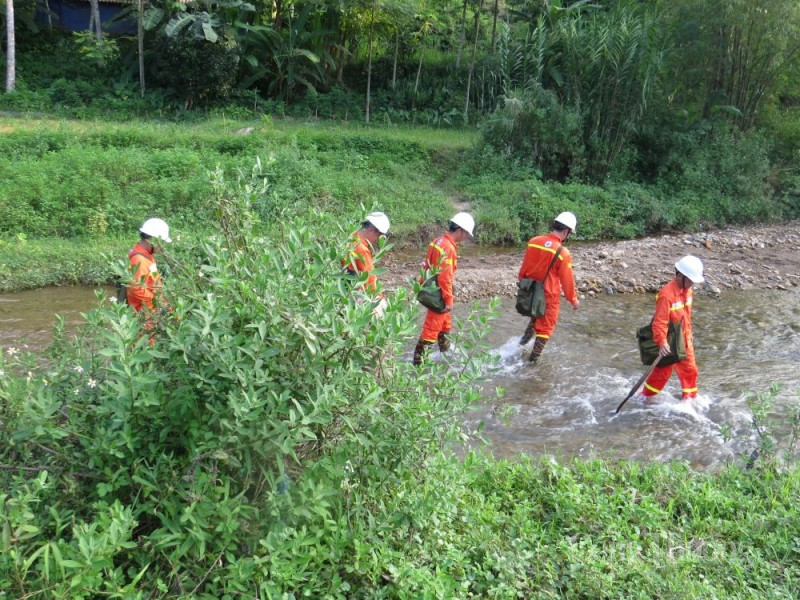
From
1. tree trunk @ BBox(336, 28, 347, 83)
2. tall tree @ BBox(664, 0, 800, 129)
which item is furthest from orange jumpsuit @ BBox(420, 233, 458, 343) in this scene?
tree trunk @ BBox(336, 28, 347, 83)

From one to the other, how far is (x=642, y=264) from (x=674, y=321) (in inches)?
247

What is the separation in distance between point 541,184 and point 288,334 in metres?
13.7

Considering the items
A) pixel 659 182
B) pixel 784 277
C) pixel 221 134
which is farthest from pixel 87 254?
pixel 659 182

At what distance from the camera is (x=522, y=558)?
3758 mm

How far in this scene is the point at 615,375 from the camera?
26.5 ft

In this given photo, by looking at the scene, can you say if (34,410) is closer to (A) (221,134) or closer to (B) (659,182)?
(A) (221,134)

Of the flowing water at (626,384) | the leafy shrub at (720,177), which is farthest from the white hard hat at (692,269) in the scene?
the leafy shrub at (720,177)

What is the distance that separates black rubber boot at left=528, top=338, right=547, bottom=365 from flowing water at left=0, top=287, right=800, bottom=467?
0.11m

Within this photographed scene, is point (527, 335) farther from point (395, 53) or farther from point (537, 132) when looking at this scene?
point (395, 53)

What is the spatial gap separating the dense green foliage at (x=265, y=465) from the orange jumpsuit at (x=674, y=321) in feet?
9.00

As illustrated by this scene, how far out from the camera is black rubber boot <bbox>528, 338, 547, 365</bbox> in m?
8.13

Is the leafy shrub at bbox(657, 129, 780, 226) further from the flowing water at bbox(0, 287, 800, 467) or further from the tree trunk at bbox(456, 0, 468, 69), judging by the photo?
the tree trunk at bbox(456, 0, 468, 69)

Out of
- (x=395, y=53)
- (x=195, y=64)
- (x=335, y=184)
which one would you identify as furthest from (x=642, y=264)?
(x=395, y=53)

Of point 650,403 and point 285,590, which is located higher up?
point 285,590
